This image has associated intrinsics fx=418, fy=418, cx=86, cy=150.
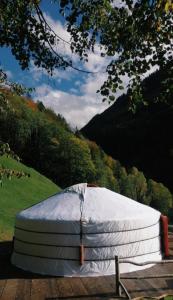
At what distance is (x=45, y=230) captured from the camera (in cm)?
816

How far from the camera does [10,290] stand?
678 centimetres

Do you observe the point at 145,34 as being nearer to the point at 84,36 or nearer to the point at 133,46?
the point at 133,46

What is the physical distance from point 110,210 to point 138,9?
5518 millimetres

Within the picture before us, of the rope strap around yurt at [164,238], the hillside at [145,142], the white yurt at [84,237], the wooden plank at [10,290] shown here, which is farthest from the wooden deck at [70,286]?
the hillside at [145,142]

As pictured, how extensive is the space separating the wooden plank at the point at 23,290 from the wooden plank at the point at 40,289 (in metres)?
0.07

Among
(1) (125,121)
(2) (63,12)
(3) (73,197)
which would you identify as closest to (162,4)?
(2) (63,12)

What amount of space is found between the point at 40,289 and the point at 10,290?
1.59ft

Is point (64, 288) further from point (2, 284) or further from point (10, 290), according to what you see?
point (2, 284)

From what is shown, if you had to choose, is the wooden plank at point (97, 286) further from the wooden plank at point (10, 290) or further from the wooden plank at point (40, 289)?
the wooden plank at point (10, 290)

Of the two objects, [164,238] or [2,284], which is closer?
[2,284]

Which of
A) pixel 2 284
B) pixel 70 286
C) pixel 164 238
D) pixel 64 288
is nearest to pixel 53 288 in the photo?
pixel 64 288

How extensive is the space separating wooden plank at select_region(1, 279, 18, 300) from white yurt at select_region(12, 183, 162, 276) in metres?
0.87

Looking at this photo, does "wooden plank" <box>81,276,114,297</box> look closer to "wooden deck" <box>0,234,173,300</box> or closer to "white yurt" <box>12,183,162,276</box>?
"wooden deck" <box>0,234,173,300</box>

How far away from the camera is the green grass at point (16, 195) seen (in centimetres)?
1831
